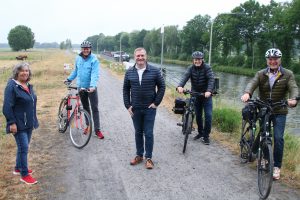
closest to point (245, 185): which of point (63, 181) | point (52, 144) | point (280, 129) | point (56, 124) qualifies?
point (280, 129)

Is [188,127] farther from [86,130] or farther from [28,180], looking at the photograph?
[28,180]

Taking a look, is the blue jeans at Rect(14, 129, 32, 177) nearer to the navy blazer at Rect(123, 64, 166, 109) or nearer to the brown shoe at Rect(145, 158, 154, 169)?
the navy blazer at Rect(123, 64, 166, 109)

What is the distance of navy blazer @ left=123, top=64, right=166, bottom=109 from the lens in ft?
20.1

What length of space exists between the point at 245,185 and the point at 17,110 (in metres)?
3.51

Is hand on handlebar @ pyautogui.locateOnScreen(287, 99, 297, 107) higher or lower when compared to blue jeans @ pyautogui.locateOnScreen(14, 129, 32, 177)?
higher

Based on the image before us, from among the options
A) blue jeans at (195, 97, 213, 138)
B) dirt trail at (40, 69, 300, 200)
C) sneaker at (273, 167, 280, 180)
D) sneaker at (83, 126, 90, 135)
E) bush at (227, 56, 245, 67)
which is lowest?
bush at (227, 56, 245, 67)

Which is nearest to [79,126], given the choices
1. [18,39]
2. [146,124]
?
[146,124]

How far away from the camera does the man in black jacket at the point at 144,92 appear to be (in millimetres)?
6105

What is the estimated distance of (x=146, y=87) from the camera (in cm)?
612

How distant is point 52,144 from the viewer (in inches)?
302

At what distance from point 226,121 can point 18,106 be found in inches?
219

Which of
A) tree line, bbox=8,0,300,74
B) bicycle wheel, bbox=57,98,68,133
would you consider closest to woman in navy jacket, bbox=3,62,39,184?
bicycle wheel, bbox=57,98,68,133

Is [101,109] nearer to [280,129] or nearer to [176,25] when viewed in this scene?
[280,129]

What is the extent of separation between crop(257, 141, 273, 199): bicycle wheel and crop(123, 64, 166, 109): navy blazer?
1833mm
